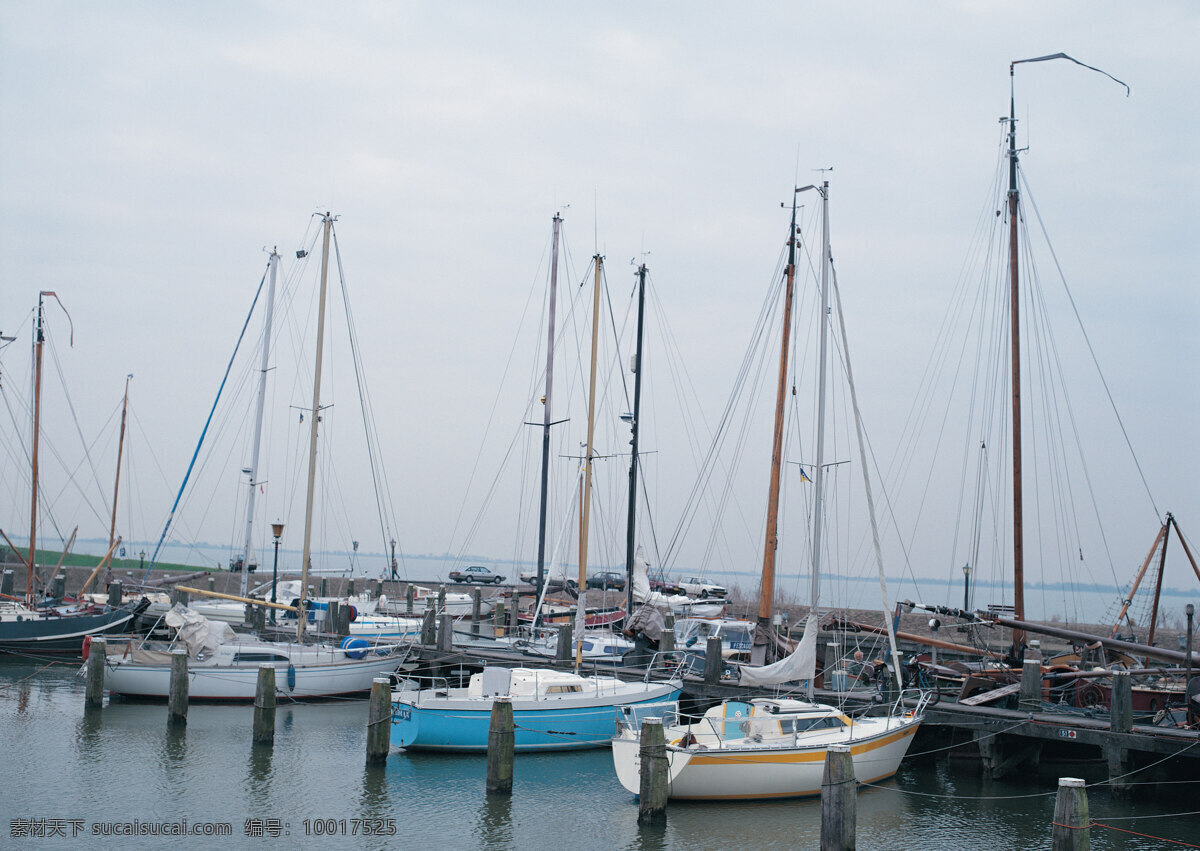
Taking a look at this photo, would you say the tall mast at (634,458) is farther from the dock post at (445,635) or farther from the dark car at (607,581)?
the dark car at (607,581)

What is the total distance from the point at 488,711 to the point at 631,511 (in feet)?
51.1

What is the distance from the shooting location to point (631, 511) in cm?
3841

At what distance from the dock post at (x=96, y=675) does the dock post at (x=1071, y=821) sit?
2521 cm

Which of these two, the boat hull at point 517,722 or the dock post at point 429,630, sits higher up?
the dock post at point 429,630

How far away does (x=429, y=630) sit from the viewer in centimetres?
3303

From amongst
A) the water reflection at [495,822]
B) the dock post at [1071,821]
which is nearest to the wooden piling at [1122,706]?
the dock post at [1071,821]

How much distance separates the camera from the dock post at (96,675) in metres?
27.7

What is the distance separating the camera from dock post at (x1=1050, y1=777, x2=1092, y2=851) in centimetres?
1402

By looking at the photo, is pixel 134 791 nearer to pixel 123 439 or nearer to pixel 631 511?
pixel 631 511

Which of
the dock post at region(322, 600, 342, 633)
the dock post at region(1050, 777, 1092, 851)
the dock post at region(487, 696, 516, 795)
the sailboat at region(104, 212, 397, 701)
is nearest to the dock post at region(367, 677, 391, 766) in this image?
the dock post at region(487, 696, 516, 795)

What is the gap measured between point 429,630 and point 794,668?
542 inches

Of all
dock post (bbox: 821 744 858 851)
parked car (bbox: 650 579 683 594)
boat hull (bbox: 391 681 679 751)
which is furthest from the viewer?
parked car (bbox: 650 579 683 594)

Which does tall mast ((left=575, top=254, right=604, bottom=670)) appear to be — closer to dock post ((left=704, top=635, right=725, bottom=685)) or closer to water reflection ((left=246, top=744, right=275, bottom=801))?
dock post ((left=704, top=635, right=725, bottom=685))

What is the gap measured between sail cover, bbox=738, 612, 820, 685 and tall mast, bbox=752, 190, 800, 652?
2365mm
